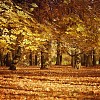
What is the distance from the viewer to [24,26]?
13.2 meters

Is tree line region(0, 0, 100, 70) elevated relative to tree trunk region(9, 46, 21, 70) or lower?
elevated

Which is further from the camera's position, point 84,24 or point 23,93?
point 84,24

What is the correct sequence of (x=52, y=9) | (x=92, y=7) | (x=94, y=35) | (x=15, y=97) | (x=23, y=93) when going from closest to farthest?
1. (x=15, y=97)
2. (x=23, y=93)
3. (x=94, y=35)
4. (x=92, y=7)
5. (x=52, y=9)

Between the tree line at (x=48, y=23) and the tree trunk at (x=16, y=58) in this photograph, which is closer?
the tree line at (x=48, y=23)

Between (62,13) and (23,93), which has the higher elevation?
(62,13)

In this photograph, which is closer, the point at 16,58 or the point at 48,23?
the point at 48,23

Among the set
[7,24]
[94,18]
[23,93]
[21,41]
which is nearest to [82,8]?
[94,18]

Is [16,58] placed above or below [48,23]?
below

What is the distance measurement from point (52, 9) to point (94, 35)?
183 inches

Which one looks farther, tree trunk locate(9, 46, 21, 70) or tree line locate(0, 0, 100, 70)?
tree trunk locate(9, 46, 21, 70)

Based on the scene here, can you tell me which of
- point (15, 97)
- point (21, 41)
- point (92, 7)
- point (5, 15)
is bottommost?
point (15, 97)

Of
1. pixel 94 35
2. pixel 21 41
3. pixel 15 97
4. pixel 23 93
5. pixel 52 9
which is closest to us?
pixel 15 97

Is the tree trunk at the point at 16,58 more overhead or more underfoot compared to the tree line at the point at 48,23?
more underfoot

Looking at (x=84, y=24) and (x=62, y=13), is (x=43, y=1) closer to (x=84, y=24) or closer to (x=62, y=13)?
(x=62, y=13)
